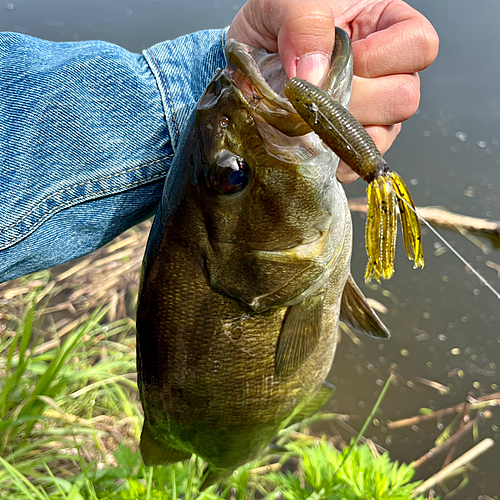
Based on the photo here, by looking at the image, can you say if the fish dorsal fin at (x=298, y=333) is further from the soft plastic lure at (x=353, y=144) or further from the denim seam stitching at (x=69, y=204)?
the denim seam stitching at (x=69, y=204)

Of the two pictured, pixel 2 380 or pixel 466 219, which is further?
pixel 466 219

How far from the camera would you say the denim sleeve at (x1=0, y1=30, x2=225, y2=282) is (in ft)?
5.64

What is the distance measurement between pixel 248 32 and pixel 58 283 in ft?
8.93

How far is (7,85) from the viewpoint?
1735 millimetres

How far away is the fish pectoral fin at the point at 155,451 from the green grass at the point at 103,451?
0.06 metres

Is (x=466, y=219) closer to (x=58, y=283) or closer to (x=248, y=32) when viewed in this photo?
(x=248, y=32)

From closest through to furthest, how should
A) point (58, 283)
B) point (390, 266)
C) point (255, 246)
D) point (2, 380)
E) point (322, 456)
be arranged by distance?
point (390, 266)
point (255, 246)
point (322, 456)
point (2, 380)
point (58, 283)

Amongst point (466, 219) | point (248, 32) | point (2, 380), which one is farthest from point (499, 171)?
point (2, 380)

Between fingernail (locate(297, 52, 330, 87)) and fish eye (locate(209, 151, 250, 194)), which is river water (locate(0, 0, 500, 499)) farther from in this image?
fingernail (locate(297, 52, 330, 87))

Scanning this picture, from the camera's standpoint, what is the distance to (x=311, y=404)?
1.96 metres

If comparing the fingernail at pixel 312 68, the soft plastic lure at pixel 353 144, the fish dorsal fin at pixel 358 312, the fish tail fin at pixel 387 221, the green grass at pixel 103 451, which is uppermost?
the fingernail at pixel 312 68

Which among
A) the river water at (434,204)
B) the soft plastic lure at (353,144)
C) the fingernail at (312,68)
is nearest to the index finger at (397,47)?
the fingernail at (312,68)

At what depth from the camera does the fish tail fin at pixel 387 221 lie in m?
1.09

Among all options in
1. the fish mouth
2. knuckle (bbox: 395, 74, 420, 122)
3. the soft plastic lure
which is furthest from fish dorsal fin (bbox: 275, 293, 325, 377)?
knuckle (bbox: 395, 74, 420, 122)
